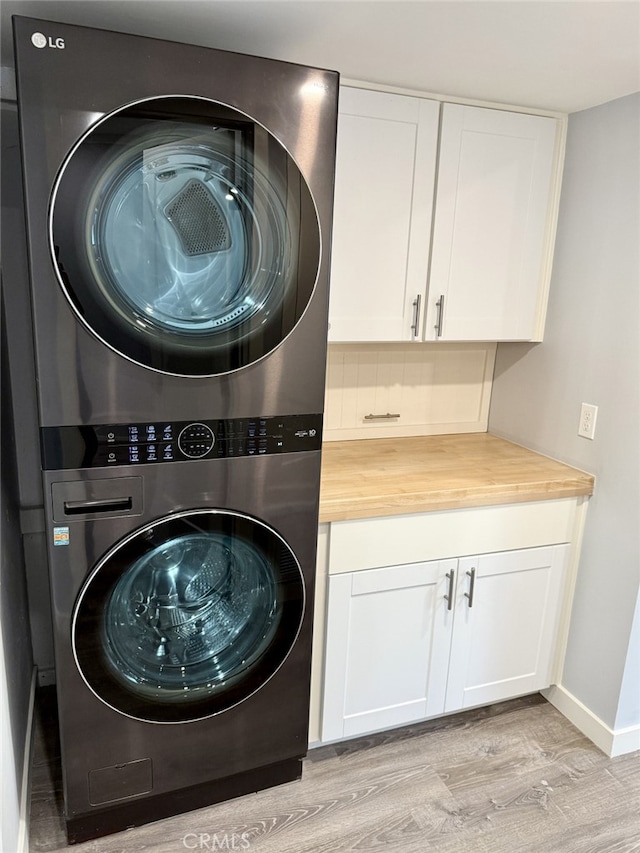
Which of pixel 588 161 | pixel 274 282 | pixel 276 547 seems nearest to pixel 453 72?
pixel 588 161

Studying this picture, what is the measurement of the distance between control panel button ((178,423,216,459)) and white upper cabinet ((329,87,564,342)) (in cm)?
64

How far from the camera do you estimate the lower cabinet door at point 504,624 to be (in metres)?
2.02

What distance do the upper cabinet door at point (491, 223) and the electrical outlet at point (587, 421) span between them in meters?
0.36

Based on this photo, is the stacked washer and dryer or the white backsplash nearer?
the stacked washer and dryer

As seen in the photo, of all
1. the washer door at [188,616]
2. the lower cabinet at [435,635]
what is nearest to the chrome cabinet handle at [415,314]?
the lower cabinet at [435,635]

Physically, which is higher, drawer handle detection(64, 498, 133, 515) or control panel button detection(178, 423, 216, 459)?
control panel button detection(178, 423, 216, 459)

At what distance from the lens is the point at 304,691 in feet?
5.91

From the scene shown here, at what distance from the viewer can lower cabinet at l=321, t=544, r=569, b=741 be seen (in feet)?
6.19

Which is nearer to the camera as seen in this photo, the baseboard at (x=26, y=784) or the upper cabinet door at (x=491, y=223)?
the baseboard at (x=26, y=784)

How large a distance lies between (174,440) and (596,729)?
177cm

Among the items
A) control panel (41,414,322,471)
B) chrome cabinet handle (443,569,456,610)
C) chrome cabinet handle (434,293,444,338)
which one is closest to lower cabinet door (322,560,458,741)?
chrome cabinet handle (443,569,456,610)

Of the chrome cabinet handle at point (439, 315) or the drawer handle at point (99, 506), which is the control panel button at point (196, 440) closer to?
the drawer handle at point (99, 506)

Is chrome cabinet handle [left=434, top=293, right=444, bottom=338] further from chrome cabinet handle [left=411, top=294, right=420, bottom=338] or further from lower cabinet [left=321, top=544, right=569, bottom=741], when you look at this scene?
lower cabinet [left=321, top=544, right=569, bottom=741]

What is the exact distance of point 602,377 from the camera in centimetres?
203
